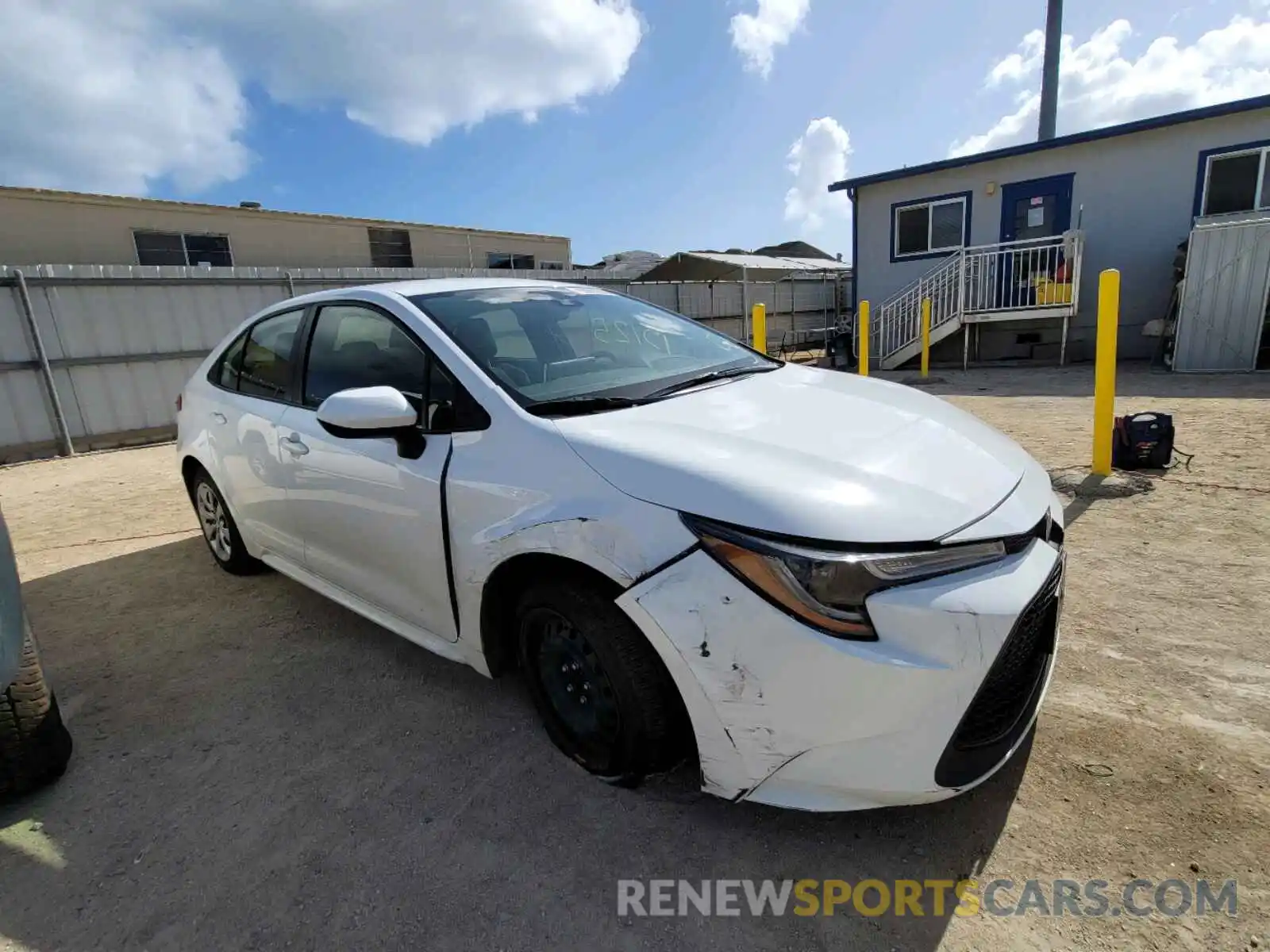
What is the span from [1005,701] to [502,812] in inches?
55.3

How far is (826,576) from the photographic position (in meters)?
1.43

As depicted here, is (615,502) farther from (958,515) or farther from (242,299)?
(242,299)

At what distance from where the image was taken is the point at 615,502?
163 cm

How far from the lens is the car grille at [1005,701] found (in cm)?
148

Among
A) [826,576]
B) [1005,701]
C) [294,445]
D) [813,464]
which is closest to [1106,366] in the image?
[1005,701]

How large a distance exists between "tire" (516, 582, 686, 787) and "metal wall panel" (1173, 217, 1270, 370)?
11.3m

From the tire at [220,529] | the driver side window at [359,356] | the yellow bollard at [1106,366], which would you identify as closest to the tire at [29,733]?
the driver side window at [359,356]

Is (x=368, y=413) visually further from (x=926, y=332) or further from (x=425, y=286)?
(x=926, y=332)

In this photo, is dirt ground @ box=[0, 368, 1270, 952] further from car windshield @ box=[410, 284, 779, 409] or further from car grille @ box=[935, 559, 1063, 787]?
car windshield @ box=[410, 284, 779, 409]

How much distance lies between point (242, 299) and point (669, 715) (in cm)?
1012

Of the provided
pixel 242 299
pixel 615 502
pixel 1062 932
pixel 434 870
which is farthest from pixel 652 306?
pixel 242 299

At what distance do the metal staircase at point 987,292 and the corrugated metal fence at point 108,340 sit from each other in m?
8.69

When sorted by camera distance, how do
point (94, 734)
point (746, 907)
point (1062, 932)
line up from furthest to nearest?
point (94, 734) < point (746, 907) < point (1062, 932)

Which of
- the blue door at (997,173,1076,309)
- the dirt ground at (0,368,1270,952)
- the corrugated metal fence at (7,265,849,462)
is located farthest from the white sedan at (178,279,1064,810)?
the blue door at (997,173,1076,309)
